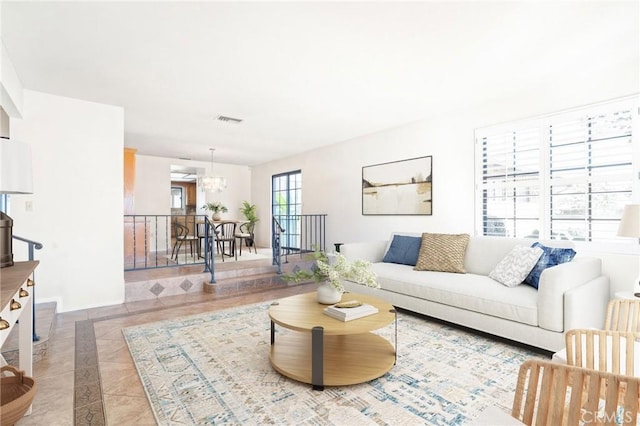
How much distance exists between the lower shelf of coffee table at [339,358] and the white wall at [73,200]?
8.93 ft

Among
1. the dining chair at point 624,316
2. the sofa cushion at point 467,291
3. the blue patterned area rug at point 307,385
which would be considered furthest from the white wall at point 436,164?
the blue patterned area rug at point 307,385

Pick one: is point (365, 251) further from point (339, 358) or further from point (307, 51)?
point (307, 51)

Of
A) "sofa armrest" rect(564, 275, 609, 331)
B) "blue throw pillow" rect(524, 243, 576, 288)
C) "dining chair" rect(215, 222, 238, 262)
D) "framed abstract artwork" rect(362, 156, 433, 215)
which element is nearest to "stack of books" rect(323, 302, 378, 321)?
"sofa armrest" rect(564, 275, 609, 331)

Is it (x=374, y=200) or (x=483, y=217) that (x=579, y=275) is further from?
(x=374, y=200)

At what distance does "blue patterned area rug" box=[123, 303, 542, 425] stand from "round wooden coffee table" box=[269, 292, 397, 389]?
69 millimetres

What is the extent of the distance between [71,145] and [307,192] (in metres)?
4.30

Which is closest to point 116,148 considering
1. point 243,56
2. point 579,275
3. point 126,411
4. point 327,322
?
point 243,56

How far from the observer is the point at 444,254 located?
12.4 feet

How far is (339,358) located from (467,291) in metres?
1.43

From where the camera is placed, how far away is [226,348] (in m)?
2.77

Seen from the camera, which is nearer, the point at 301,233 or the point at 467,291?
the point at 467,291

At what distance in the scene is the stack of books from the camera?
7.61 feet

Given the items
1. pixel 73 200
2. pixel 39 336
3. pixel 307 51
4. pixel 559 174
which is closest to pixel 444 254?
pixel 559 174

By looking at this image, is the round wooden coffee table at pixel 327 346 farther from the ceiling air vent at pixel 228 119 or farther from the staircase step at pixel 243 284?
the ceiling air vent at pixel 228 119
